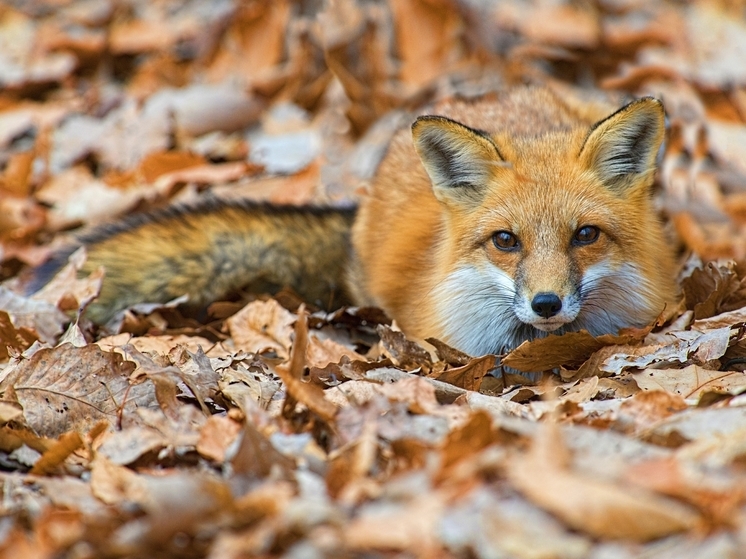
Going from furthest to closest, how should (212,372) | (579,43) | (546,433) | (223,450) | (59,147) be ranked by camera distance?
1. (579,43)
2. (59,147)
3. (212,372)
4. (223,450)
5. (546,433)

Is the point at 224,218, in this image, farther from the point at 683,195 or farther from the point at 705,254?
the point at 683,195

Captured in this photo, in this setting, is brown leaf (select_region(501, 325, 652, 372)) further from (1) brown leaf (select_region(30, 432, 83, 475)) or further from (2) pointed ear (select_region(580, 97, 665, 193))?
(1) brown leaf (select_region(30, 432, 83, 475))

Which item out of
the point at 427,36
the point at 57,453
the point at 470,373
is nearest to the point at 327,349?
the point at 470,373

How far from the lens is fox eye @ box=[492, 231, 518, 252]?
14.0ft

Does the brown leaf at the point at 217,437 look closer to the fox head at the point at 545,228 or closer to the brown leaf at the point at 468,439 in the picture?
the brown leaf at the point at 468,439

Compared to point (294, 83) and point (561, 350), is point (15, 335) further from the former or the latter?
point (294, 83)

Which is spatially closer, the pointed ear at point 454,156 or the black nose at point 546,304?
the black nose at point 546,304

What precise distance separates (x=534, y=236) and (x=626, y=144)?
0.75 metres

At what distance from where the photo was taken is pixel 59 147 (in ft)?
25.6

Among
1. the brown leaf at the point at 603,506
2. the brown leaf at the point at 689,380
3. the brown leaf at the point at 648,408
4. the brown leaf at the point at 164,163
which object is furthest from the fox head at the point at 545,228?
the brown leaf at the point at 164,163

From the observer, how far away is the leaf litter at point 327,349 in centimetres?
235

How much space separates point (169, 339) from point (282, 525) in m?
2.55

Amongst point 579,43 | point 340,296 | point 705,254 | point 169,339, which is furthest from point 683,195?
point 169,339

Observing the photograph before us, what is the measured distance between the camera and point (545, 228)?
13.7 ft
